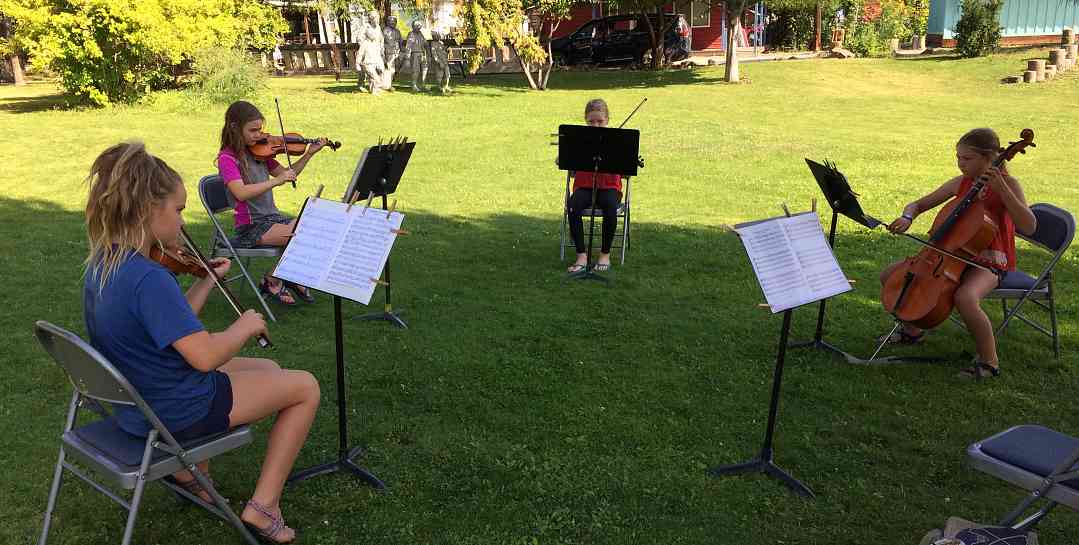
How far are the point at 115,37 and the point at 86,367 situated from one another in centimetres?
1581

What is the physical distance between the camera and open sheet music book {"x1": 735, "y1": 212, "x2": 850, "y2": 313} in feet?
10.9

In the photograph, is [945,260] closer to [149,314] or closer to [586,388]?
[586,388]

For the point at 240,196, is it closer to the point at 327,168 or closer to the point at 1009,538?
the point at 1009,538

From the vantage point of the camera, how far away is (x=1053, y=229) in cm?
496

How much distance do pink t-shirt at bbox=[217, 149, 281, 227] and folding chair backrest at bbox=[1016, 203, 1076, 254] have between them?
5.21 meters

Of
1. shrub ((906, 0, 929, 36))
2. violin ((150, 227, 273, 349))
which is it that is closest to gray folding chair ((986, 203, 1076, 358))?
violin ((150, 227, 273, 349))

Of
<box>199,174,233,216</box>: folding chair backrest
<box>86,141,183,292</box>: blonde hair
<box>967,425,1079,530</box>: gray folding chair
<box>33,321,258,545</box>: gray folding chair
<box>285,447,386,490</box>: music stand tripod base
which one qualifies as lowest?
<box>285,447,386,490</box>: music stand tripod base

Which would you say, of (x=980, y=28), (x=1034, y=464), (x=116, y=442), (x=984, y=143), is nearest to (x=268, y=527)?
(x=116, y=442)

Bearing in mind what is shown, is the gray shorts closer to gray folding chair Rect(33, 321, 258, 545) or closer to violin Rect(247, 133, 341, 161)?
violin Rect(247, 133, 341, 161)

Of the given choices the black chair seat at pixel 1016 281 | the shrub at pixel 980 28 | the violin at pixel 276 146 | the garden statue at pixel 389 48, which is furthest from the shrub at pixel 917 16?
the violin at pixel 276 146

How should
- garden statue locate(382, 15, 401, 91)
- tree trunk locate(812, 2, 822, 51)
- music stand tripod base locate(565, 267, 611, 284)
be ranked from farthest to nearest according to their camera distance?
tree trunk locate(812, 2, 822, 51)
garden statue locate(382, 15, 401, 91)
music stand tripod base locate(565, 267, 611, 284)

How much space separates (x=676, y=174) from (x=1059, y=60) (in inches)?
625

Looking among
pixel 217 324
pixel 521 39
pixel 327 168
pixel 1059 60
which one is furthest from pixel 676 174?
pixel 1059 60

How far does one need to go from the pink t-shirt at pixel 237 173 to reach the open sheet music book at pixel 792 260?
3.64 m
